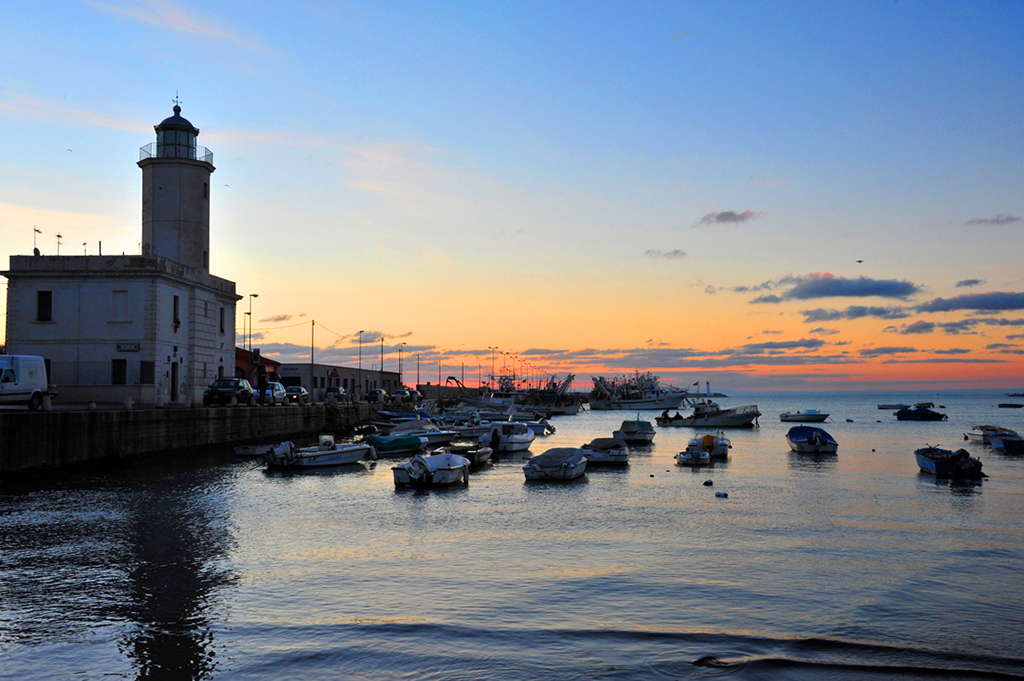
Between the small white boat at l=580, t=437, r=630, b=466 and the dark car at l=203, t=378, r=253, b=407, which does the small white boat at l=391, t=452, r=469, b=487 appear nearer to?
the small white boat at l=580, t=437, r=630, b=466

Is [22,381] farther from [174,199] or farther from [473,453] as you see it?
[174,199]

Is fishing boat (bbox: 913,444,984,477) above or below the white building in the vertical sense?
below

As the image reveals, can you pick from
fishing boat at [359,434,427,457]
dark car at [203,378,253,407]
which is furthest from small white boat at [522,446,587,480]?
dark car at [203,378,253,407]

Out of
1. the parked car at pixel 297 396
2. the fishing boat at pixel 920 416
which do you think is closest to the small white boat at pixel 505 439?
the parked car at pixel 297 396

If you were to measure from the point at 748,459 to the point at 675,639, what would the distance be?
1497 inches

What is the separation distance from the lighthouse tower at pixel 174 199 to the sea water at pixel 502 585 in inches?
1220

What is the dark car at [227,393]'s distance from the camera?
51250 millimetres

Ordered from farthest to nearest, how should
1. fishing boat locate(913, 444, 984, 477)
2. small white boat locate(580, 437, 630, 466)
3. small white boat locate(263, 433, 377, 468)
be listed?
small white boat locate(580, 437, 630, 466) < small white boat locate(263, 433, 377, 468) < fishing boat locate(913, 444, 984, 477)

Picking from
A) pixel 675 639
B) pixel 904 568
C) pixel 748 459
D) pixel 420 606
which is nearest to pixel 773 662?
pixel 675 639

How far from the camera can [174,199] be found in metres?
57.6

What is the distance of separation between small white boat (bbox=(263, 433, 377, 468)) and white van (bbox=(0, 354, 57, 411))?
10435mm

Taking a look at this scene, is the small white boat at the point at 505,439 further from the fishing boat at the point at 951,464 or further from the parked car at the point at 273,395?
the fishing boat at the point at 951,464

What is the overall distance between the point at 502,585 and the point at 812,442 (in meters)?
41.1

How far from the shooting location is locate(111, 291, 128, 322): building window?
158 feet
